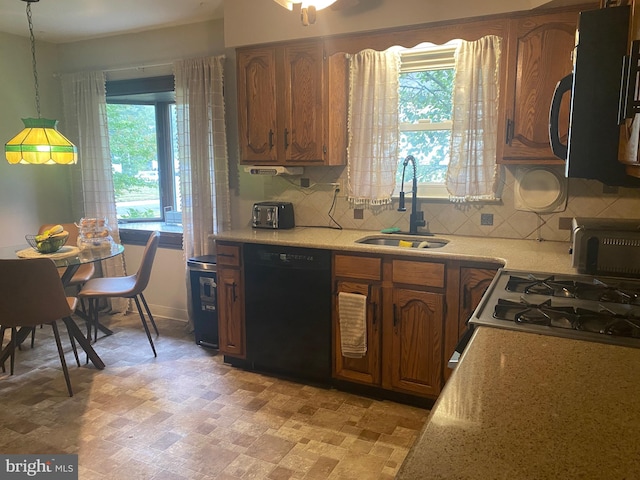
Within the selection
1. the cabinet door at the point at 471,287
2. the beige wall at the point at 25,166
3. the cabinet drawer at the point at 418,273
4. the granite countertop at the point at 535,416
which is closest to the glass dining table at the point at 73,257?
the beige wall at the point at 25,166

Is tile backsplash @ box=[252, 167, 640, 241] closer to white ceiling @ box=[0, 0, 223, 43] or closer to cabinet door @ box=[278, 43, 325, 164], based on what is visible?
cabinet door @ box=[278, 43, 325, 164]

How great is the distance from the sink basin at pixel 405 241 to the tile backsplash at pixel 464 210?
0.58 ft

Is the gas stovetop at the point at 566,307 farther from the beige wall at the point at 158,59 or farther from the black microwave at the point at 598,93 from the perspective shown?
the beige wall at the point at 158,59

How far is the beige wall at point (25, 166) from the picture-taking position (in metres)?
4.30

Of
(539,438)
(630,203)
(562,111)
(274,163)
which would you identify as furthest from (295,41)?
(539,438)

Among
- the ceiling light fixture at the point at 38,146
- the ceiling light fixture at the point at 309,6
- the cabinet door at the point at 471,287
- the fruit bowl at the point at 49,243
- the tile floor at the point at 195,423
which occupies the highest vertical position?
the ceiling light fixture at the point at 309,6

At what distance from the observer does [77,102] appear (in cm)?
452

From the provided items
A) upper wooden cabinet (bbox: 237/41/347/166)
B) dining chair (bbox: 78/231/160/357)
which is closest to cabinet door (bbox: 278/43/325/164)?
upper wooden cabinet (bbox: 237/41/347/166)

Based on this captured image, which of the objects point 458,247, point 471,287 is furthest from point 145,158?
point 471,287

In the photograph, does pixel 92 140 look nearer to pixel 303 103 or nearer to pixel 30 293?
pixel 30 293

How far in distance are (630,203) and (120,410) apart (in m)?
3.14

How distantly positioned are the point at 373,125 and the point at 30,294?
239 centimetres

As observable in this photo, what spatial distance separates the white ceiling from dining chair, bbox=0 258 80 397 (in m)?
1.89

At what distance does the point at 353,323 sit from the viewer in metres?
2.96
